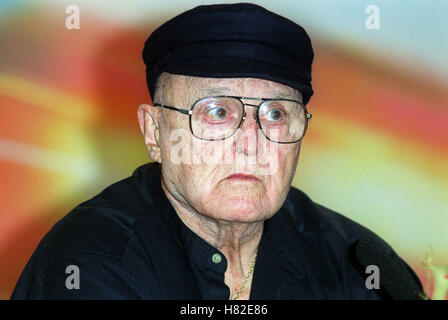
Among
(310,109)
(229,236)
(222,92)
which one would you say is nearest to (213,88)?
(222,92)

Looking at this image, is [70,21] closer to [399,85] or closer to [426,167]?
[399,85]

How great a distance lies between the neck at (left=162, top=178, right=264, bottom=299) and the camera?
194cm

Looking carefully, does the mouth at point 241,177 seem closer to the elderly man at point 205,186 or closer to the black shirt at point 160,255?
the elderly man at point 205,186

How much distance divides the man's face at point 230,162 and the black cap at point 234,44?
4 cm

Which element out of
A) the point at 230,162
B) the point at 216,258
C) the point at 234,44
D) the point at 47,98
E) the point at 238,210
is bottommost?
the point at 216,258

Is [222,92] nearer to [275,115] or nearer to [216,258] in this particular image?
[275,115]

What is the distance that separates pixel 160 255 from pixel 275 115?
49cm

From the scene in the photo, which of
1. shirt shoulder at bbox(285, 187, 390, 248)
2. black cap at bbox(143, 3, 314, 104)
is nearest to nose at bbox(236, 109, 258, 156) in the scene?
black cap at bbox(143, 3, 314, 104)

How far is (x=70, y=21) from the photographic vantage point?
285 centimetres

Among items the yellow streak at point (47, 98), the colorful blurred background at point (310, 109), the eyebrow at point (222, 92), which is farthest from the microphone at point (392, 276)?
the yellow streak at point (47, 98)

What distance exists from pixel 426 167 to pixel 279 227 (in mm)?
1264

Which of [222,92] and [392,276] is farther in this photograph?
[222,92]

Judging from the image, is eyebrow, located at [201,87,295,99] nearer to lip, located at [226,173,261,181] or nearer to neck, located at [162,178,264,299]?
lip, located at [226,173,261,181]

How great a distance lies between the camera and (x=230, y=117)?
1805 millimetres
